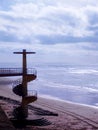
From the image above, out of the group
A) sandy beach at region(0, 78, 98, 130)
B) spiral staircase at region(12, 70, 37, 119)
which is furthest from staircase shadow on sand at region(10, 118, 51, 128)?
spiral staircase at region(12, 70, 37, 119)

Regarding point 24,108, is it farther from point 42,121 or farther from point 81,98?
point 81,98

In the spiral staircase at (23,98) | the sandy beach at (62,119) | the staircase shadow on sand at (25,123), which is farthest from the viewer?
the spiral staircase at (23,98)

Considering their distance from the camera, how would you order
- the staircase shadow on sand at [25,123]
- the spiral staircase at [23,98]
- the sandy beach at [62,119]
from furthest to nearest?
the spiral staircase at [23,98] < the sandy beach at [62,119] < the staircase shadow on sand at [25,123]

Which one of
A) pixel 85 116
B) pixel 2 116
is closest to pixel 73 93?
pixel 85 116

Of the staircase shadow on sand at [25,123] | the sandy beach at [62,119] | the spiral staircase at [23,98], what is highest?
the spiral staircase at [23,98]

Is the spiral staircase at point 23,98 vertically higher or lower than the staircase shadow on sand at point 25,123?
higher

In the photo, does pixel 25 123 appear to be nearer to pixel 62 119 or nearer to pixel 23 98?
pixel 23 98

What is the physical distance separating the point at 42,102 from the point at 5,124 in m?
33.6

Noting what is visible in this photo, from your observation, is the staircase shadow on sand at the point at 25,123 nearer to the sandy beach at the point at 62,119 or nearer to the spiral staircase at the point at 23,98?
the sandy beach at the point at 62,119

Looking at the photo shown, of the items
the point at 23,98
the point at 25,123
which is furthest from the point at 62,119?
the point at 23,98

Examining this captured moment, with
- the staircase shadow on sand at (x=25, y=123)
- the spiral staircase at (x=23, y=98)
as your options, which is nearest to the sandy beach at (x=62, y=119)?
the staircase shadow on sand at (x=25, y=123)

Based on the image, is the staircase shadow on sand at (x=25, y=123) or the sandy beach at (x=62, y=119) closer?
the staircase shadow on sand at (x=25, y=123)

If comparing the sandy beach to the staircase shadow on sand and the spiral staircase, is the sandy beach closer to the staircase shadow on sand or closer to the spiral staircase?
the staircase shadow on sand

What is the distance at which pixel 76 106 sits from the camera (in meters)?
48.0
